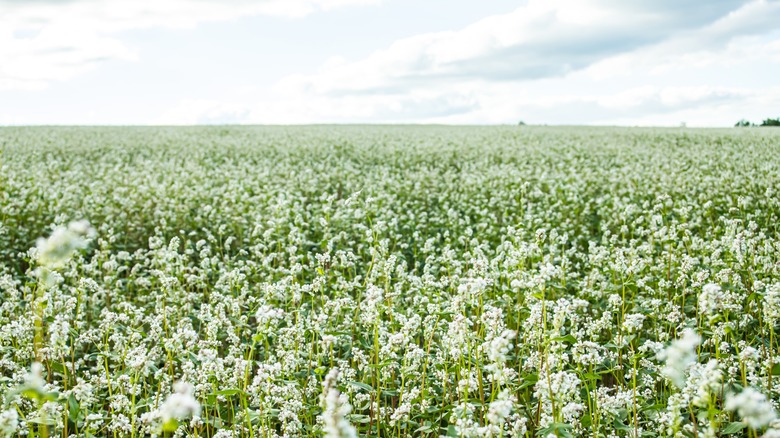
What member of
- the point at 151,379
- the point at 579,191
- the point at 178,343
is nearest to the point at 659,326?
the point at 178,343

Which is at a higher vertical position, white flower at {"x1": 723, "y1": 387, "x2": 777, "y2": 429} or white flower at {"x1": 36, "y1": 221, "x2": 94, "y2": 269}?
white flower at {"x1": 36, "y1": 221, "x2": 94, "y2": 269}

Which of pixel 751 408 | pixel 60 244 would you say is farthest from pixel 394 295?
pixel 751 408

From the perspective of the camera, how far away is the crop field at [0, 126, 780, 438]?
4516 millimetres

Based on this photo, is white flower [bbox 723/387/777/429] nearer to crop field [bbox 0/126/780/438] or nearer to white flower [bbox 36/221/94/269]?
crop field [bbox 0/126/780/438]

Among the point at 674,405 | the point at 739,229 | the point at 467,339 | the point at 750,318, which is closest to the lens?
the point at 674,405

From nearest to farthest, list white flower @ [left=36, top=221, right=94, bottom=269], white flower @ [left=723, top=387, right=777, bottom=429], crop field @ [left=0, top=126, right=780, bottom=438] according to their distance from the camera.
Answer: white flower @ [left=723, top=387, right=777, bottom=429] → white flower @ [left=36, top=221, right=94, bottom=269] → crop field @ [left=0, top=126, right=780, bottom=438]

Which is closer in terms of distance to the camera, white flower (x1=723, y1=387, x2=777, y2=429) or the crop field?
white flower (x1=723, y1=387, x2=777, y2=429)

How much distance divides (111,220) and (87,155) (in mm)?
14580

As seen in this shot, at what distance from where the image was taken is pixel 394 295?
20.3 feet

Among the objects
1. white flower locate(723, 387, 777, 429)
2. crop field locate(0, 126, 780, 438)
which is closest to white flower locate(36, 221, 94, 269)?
crop field locate(0, 126, 780, 438)

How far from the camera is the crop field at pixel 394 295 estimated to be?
4.52 meters

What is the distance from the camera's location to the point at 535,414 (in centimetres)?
545

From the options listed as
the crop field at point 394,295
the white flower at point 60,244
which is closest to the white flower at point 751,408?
the crop field at point 394,295

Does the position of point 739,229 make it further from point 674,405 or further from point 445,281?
point 674,405
